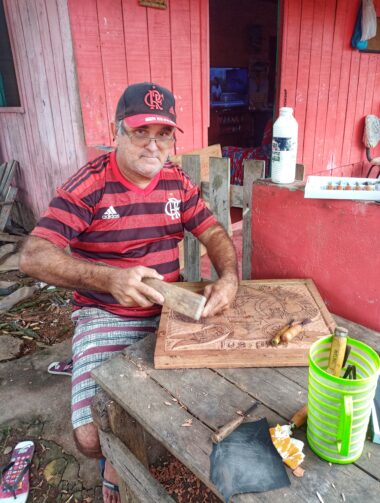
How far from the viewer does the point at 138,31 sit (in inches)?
142

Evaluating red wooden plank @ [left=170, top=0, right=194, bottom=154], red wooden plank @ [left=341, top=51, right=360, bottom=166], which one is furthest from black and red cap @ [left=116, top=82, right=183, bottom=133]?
red wooden plank @ [left=341, top=51, right=360, bottom=166]

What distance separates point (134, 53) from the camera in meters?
3.65

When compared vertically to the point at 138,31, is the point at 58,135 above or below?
below

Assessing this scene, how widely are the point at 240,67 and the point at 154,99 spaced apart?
7.59 m

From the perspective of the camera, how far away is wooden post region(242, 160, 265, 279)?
2.07 meters

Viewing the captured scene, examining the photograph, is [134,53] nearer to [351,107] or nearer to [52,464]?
[52,464]

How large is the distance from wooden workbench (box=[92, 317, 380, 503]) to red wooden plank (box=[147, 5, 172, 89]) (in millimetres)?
3144

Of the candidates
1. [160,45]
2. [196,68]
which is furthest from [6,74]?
[196,68]

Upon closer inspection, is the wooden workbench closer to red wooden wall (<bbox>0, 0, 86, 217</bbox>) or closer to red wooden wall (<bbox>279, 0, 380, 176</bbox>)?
red wooden wall (<bbox>0, 0, 86, 217</bbox>)

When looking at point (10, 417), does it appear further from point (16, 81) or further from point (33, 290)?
point (16, 81)

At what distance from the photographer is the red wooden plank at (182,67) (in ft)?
12.5

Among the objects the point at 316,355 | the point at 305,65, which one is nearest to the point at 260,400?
the point at 316,355

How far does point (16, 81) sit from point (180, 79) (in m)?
2.55

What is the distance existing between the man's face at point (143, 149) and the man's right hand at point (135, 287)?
606mm
